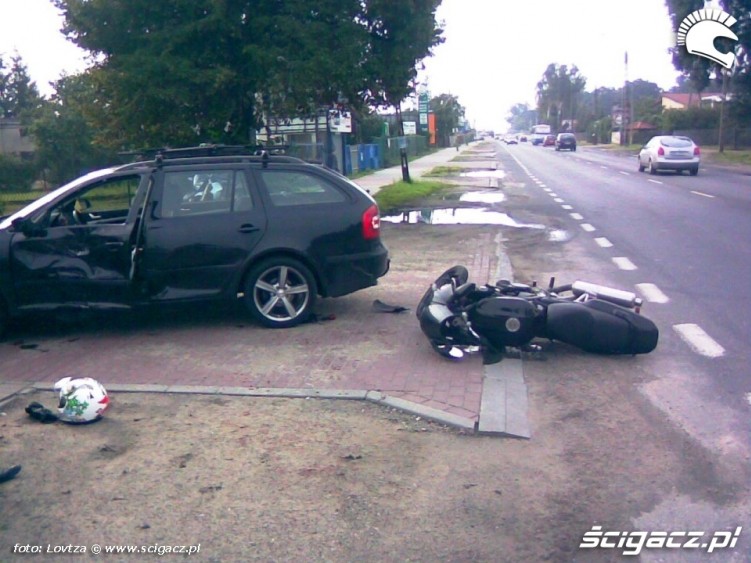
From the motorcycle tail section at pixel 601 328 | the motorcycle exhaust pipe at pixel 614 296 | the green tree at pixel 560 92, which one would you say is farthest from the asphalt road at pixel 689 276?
the green tree at pixel 560 92

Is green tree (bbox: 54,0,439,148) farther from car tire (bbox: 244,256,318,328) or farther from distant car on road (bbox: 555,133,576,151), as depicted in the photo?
distant car on road (bbox: 555,133,576,151)

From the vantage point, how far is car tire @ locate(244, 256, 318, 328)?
8.87 m

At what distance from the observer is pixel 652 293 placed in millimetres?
10562

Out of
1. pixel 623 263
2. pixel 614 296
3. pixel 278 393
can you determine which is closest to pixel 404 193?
pixel 623 263

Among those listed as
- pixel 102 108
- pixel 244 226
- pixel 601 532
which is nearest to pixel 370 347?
pixel 244 226

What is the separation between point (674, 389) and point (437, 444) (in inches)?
84.1

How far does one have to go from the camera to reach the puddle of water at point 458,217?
19.2 metres

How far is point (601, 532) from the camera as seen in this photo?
15.0 ft

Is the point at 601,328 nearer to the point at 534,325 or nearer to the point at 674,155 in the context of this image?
the point at 534,325

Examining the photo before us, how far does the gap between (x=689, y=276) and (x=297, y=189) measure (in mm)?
5409

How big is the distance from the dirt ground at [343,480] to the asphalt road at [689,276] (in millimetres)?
389

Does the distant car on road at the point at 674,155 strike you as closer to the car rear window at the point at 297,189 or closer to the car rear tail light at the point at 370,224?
the car rear tail light at the point at 370,224

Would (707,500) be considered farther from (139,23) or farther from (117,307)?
(139,23)

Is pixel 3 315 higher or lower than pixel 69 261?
lower
